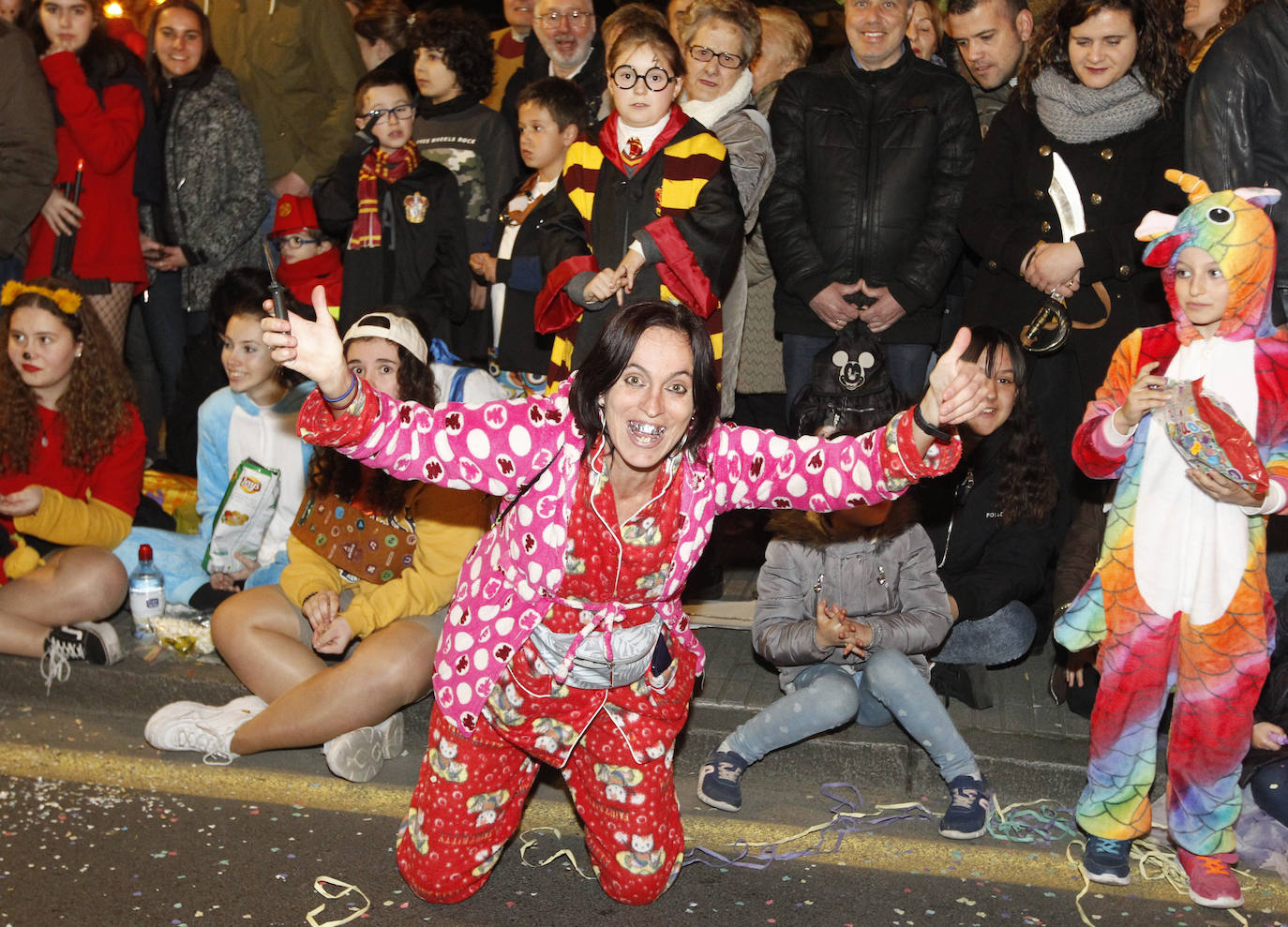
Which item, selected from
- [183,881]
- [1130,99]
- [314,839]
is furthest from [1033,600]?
[183,881]

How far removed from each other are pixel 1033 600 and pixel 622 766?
1967 mm

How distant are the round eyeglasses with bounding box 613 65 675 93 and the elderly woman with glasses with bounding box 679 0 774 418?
1.48 feet

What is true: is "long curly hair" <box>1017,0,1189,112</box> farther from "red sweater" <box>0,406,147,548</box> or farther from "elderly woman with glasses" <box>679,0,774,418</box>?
"red sweater" <box>0,406,147,548</box>

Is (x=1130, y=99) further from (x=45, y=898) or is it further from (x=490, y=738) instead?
(x=45, y=898)

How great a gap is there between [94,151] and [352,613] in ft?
10.1

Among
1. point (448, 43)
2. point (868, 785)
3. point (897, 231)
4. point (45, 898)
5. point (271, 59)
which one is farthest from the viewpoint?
point (271, 59)

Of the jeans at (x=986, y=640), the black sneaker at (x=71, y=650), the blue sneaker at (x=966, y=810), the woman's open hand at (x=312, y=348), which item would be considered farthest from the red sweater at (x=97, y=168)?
the blue sneaker at (x=966, y=810)

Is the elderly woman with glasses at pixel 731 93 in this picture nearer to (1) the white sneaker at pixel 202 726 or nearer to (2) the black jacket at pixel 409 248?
(2) the black jacket at pixel 409 248

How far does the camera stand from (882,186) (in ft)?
17.0

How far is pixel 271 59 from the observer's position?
21.9 ft

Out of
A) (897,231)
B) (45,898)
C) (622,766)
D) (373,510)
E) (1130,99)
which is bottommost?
(45,898)

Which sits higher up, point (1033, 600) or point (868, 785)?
point (1033, 600)

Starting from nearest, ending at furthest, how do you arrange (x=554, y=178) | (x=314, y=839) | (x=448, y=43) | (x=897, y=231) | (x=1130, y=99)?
(x=314, y=839)
(x=1130, y=99)
(x=897, y=231)
(x=554, y=178)
(x=448, y=43)

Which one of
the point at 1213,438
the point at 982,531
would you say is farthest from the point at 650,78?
the point at 1213,438
